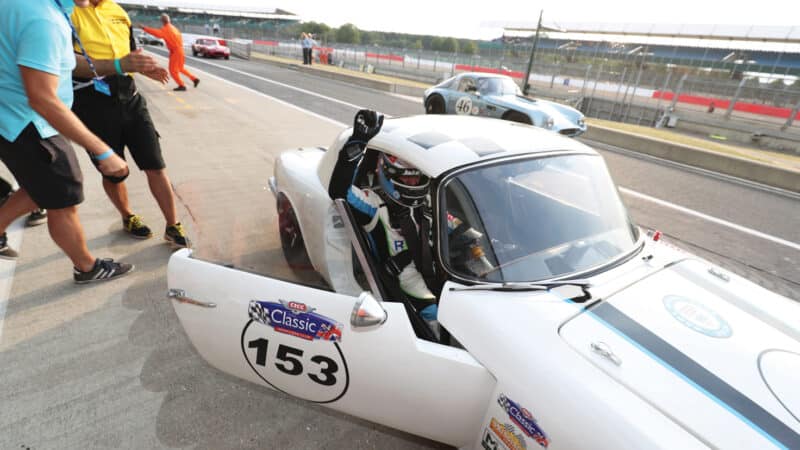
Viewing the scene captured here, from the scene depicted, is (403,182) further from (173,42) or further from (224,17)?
(224,17)

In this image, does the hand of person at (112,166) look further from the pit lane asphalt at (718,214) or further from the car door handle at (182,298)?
the pit lane asphalt at (718,214)

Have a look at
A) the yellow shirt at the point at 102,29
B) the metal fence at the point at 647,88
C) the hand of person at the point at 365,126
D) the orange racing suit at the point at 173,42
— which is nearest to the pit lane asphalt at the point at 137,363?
the hand of person at the point at 365,126

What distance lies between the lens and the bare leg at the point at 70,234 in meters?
2.54

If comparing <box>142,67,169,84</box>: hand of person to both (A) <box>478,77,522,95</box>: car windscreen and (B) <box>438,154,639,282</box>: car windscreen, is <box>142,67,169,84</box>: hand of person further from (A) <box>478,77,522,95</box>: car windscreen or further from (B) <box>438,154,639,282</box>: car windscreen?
(A) <box>478,77,522,95</box>: car windscreen

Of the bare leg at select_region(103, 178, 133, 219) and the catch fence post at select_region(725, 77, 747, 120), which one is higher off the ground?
the catch fence post at select_region(725, 77, 747, 120)

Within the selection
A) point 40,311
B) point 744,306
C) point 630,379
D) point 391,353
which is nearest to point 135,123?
point 40,311

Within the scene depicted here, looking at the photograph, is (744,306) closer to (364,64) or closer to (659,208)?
(659,208)

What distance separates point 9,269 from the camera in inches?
116

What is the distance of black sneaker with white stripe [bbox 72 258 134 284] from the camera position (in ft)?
9.31

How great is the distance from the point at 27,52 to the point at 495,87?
341 inches

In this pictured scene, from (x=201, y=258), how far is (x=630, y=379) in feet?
5.85

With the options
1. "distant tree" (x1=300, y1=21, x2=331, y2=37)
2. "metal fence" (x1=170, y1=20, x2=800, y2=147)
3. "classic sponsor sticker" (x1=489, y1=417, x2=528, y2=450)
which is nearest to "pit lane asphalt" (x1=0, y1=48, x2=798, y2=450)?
"classic sponsor sticker" (x1=489, y1=417, x2=528, y2=450)

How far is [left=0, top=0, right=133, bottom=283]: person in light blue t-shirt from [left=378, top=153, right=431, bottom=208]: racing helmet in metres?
1.49

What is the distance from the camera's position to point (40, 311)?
2.58 metres
